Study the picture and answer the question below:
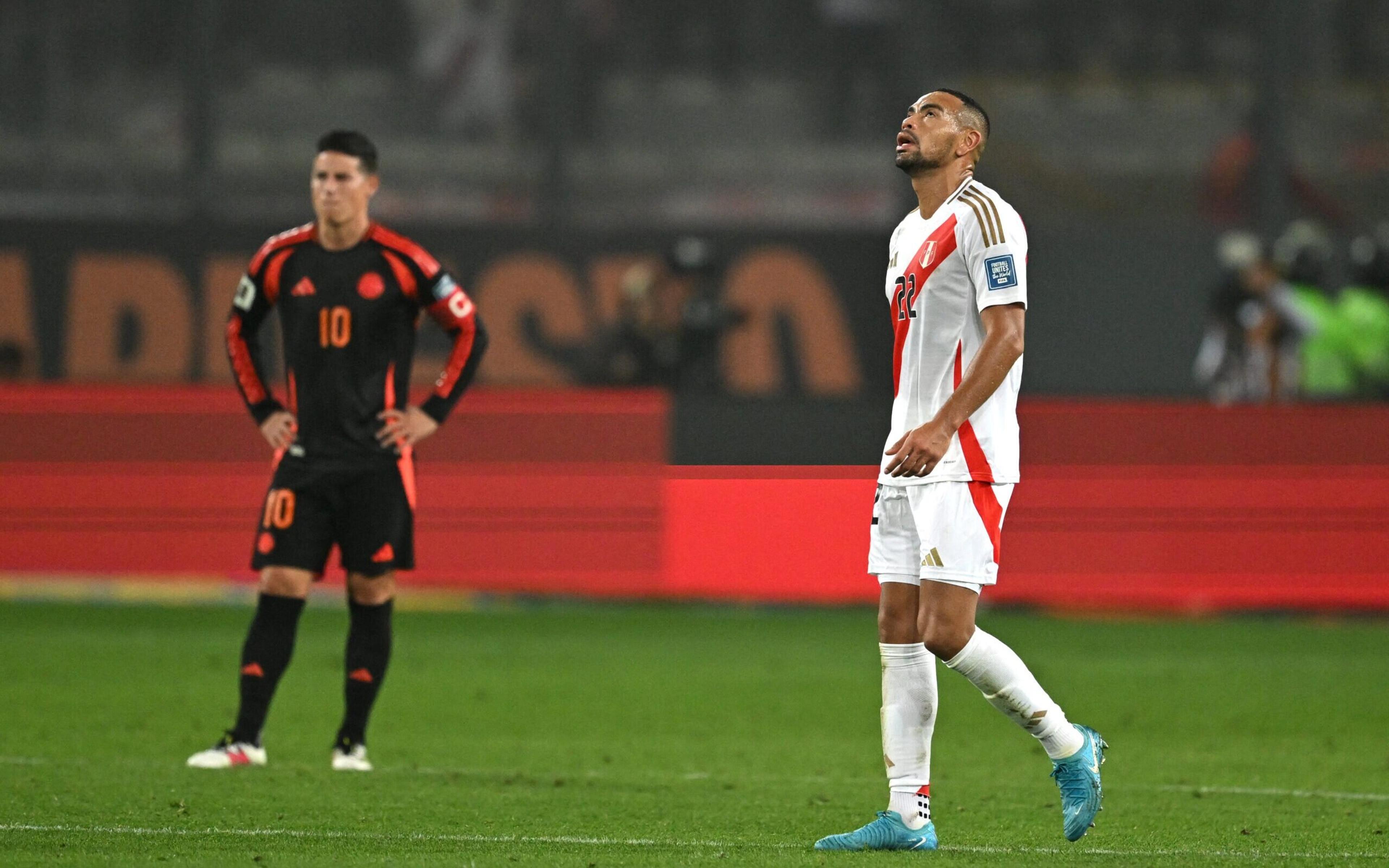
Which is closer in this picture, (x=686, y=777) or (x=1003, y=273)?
(x=1003, y=273)

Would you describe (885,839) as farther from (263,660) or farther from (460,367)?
(460,367)

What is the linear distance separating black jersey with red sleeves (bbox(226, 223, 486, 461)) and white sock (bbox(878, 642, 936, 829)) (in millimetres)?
2396

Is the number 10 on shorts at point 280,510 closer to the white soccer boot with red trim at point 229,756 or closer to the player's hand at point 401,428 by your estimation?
the player's hand at point 401,428

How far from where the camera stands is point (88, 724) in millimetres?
8367

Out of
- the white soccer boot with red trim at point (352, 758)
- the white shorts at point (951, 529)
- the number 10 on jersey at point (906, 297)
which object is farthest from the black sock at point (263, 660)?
the number 10 on jersey at point (906, 297)

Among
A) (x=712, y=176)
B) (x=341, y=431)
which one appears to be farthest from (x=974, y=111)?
(x=712, y=176)

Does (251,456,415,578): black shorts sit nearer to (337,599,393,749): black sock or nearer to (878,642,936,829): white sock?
(337,599,393,749): black sock

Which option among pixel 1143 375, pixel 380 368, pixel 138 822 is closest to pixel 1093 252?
pixel 1143 375

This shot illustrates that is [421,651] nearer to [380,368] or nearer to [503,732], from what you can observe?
[503,732]

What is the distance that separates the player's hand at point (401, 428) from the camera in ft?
23.8

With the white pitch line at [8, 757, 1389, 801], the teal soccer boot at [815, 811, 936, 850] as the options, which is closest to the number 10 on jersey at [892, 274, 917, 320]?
the teal soccer boot at [815, 811, 936, 850]

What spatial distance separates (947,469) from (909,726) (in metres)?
0.73

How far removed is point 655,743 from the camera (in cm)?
819

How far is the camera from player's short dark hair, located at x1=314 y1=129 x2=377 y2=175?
727cm
